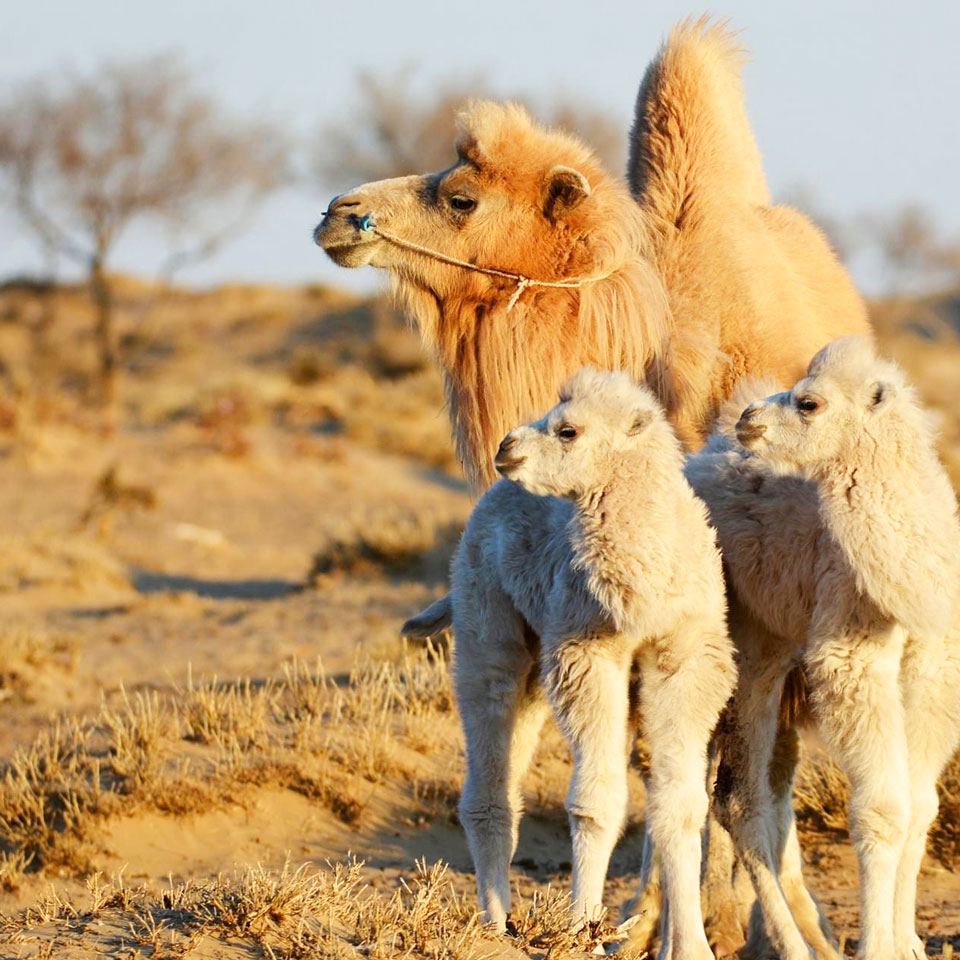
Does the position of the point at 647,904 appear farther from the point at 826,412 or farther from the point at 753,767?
the point at 826,412

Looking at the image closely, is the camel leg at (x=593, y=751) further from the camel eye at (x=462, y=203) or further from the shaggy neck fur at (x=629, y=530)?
the camel eye at (x=462, y=203)

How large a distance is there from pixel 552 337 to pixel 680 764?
224 centimetres

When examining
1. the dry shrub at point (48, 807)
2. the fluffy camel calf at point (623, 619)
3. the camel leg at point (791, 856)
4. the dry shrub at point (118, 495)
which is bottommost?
the dry shrub at point (118, 495)

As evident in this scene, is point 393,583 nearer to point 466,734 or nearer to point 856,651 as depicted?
point 466,734

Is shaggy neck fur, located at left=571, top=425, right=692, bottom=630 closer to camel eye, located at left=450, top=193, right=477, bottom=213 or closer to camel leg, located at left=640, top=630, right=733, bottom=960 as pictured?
camel leg, located at left=640, top=630, right=733, bottom=960

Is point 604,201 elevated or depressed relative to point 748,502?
elevated

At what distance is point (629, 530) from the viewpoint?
4.77 metres

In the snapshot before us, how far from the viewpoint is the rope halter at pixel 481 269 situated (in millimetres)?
6500

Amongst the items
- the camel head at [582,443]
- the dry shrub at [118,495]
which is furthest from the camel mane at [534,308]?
the dry shrub at [118,495]

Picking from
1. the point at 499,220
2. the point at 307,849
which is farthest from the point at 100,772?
the point at 499,220

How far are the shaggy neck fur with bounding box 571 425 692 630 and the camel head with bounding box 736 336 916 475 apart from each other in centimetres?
31

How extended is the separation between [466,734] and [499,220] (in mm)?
2288

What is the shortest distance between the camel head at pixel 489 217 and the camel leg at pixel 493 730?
1.70m

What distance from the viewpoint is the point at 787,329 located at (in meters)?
6.68
